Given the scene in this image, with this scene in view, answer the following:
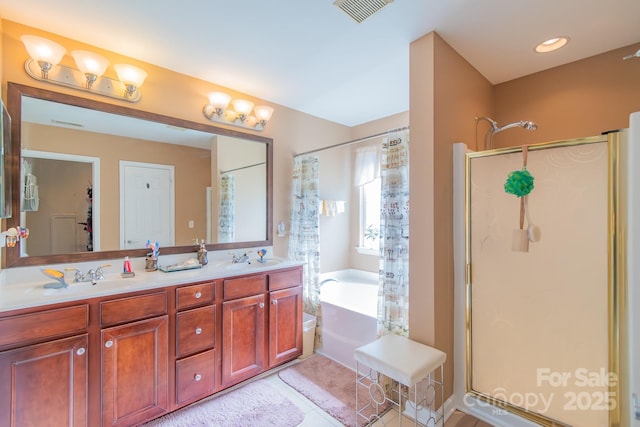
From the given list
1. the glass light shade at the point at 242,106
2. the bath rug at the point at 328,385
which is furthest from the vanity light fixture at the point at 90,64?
the bath rug at the point at 328,385

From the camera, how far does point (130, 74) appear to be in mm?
2020

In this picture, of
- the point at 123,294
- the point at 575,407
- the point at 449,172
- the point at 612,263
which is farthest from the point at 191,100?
the point at 575,407

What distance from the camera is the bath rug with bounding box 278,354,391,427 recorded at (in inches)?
77.2

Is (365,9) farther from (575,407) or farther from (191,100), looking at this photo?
(575,407)

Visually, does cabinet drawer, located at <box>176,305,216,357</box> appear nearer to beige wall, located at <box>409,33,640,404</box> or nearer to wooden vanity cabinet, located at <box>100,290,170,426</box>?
wooden vanity cabinet, located at <box>100,290,170,426</box>

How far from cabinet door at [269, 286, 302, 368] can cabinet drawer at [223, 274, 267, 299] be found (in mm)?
146

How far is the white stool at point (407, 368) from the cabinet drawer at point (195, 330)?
3.53ft

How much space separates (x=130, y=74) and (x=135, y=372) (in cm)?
203

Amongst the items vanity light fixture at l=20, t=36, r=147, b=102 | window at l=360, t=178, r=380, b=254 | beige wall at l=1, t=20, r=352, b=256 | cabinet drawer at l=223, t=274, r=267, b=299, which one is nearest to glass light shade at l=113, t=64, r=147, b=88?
vanity light fixture at l=20, t=36, r=147, b=102

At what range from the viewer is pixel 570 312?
160cm

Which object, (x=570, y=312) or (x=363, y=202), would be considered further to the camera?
(x=363, y=202)

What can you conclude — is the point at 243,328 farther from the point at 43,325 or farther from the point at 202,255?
the point at 43,325

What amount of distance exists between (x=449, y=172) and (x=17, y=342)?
8.77 feet

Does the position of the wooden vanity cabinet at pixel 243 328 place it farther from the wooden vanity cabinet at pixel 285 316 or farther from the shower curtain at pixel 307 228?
the shower curtain at pixel 307 228
